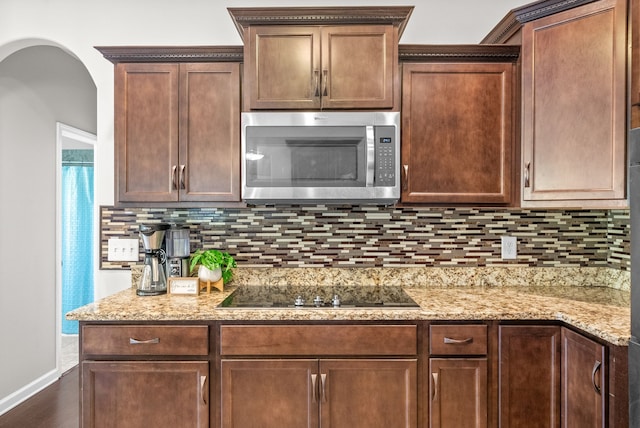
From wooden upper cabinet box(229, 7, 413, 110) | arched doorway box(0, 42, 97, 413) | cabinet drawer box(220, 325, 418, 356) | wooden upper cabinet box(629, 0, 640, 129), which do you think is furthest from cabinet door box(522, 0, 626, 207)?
arched doorway box(0, 42, 97, 413)

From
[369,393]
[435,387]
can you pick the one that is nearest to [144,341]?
[369,393]

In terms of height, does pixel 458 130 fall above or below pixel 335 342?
above

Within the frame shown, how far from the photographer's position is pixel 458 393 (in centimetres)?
175

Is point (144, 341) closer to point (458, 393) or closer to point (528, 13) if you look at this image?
point (458, 393)

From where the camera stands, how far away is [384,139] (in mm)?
1985

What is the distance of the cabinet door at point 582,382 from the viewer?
151 cm

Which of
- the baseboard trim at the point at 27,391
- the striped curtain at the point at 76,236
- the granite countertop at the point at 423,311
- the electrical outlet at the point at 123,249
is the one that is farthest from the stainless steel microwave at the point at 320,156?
the striped curtain at the point at 76,236

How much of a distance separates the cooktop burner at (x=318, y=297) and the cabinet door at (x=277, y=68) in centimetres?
96

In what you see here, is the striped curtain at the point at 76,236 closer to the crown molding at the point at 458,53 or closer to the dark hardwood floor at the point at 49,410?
the dark hardwood floor at the point at 49,410

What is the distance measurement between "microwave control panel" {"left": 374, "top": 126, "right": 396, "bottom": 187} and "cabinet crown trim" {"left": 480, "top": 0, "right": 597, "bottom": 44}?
32.3 inches

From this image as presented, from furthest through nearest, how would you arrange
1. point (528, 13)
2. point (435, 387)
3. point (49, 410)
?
1. point (49, 410)
2. point (528, 13)
3. point (435, 387)

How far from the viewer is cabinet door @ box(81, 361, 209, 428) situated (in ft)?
5.76

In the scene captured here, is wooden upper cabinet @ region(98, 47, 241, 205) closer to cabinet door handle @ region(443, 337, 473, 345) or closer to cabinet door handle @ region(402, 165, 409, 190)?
cabinet door handle @ region(402, 165, 409, 190)

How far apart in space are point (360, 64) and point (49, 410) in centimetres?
302
